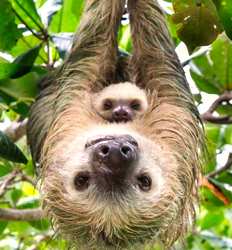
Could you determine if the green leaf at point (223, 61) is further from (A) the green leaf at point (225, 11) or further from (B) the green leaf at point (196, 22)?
(A) the green leaf at point (225, 11)

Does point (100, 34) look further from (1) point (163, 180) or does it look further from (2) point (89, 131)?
(1) point (163, 180)

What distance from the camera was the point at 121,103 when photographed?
5.33 metres

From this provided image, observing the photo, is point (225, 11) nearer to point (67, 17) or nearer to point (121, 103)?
point (121, 103)

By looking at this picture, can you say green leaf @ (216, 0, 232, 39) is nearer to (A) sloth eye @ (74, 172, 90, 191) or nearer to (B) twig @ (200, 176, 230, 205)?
(A) sloth eye @ (74, 172, 90, 191)

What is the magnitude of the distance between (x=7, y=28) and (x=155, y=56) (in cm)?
97

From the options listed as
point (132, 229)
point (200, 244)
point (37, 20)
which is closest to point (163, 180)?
point (132, 229)

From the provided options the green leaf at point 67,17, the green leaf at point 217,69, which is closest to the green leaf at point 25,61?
the green leaf at point 67,17

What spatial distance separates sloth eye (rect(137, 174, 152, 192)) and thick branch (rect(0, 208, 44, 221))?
86 cm

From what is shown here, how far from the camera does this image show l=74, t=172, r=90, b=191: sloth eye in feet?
16.7

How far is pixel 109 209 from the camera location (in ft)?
16.5

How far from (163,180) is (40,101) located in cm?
105

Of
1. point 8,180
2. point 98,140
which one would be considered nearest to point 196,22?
point 98,140

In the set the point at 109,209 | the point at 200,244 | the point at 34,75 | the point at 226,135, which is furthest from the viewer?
the point at 200,244

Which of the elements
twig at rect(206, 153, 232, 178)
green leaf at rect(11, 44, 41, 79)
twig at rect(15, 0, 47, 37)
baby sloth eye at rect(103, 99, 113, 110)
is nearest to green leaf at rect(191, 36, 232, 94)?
twig at rect(206, 153, 232, 178)
